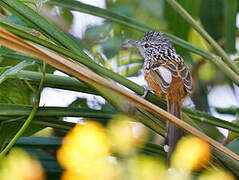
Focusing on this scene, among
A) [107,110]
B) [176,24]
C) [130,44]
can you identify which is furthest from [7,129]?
[176,24]

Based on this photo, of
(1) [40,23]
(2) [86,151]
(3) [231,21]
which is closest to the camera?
(2) [86,151]

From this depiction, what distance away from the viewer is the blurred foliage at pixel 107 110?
0.53 m

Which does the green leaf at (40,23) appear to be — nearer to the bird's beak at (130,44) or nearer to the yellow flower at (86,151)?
the yellow flower at (86,151)

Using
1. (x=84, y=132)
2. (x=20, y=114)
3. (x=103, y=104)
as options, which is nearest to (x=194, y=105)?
(x=103, y=104)

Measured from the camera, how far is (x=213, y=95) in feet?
10.8

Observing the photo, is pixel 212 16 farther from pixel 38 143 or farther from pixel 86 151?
pixel 86 151

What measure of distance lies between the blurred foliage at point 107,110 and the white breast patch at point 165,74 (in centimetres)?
31

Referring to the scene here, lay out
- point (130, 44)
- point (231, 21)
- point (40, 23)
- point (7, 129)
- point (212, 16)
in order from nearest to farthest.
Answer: point (40, 23)
point (7, 129)
point (231, 21)
point (130, 44)
point (212, 16)

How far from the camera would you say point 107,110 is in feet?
5.10

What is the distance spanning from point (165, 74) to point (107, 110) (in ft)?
3.08

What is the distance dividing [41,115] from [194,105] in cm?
176

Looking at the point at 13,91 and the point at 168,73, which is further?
the point at 168,73

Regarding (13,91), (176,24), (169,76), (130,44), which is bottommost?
(13,91)

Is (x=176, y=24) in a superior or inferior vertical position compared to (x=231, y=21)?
superior
